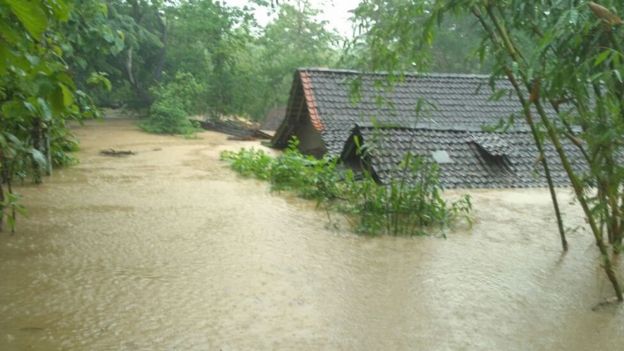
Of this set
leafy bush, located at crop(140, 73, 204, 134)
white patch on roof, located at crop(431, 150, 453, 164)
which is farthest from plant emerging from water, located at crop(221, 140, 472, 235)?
leafy bush, located at crop(140, 73, 204, 134)

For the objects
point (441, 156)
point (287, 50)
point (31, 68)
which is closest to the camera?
point (31, 68)

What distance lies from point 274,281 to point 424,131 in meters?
6.37

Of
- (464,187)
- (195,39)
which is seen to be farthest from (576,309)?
(195,39)

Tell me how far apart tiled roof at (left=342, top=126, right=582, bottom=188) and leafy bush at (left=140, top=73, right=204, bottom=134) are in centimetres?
944

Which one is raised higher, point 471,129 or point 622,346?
point 471,129

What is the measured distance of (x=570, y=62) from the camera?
3.38 metres

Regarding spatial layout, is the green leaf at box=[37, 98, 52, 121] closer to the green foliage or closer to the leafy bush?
the green foliage

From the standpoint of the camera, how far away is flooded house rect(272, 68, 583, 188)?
9289 mm

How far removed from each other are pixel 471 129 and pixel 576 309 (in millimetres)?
6981

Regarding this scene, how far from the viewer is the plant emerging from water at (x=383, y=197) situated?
6391mm

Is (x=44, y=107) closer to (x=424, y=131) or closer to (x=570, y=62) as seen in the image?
(x=570, y=62)

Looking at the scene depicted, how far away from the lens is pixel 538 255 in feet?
17.9

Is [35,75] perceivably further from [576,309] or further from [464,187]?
[464,187]

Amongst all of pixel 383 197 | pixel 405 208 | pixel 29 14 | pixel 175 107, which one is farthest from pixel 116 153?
pixel 29 14
